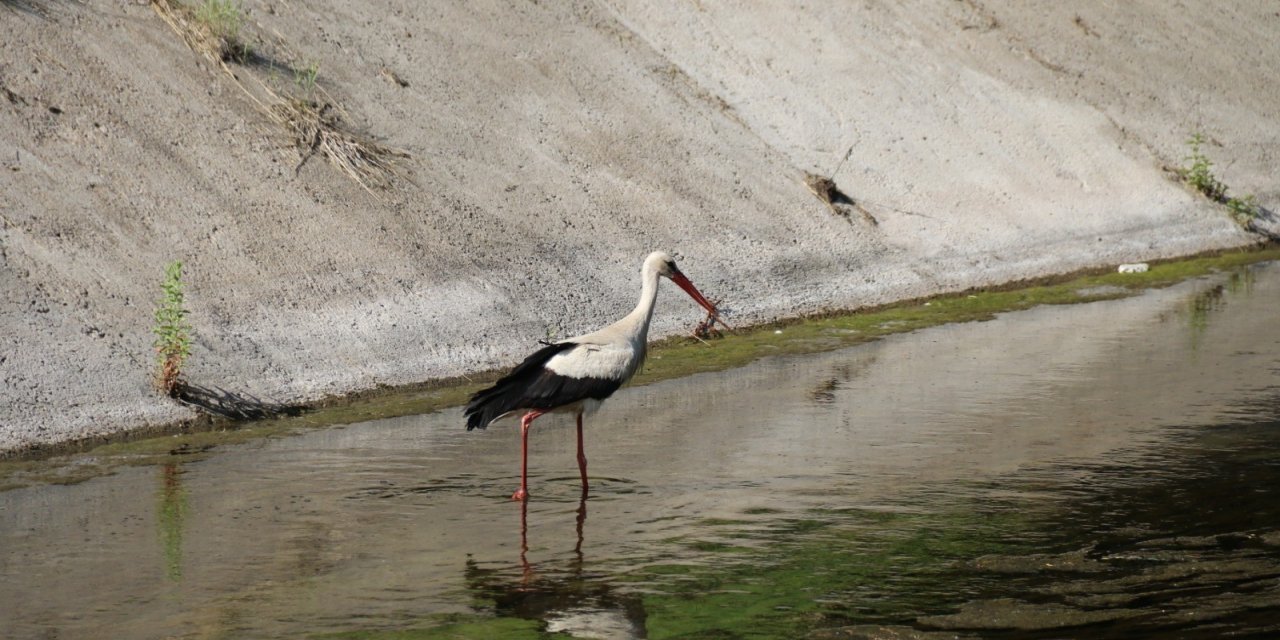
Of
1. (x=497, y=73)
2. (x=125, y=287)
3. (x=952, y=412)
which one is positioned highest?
(x=497, y=73)

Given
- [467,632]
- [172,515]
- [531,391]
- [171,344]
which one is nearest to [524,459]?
[531,391]

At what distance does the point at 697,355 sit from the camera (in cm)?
1434

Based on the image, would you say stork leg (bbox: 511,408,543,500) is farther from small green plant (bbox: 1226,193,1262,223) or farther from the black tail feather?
small green plant (bbox: 1226,193,1262,223)

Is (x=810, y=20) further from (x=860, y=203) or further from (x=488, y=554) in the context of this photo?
(x=488, y=554)

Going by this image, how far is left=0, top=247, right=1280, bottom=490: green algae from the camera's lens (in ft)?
35.8

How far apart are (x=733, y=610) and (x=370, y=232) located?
812cm

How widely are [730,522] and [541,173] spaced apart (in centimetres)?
834

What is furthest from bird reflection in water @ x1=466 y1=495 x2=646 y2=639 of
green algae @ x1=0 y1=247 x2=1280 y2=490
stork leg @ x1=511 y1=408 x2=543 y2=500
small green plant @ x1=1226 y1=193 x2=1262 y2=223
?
small green plant @ x1=1226 y1=193 x2=1262 y2=223

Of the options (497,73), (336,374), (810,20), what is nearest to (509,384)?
(336,374)

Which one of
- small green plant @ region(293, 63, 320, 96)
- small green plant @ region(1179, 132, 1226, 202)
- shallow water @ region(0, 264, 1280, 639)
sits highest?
small green plant @ region(293, 63, 320, 96)

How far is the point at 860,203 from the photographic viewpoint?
1853 centimetres

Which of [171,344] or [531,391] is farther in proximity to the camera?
[171,344]

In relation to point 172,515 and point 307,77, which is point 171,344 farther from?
point 307,77

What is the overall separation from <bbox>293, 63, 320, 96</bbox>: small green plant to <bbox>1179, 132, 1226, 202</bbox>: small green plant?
1100 cm
